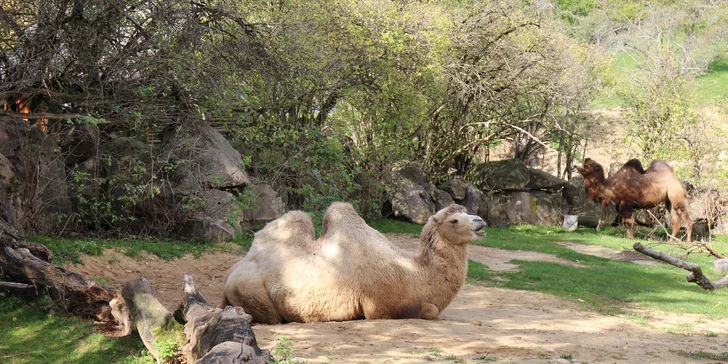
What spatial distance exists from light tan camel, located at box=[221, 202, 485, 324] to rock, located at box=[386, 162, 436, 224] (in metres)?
12.0

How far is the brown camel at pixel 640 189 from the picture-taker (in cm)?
2159

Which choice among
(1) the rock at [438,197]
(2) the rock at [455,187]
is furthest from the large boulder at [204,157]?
(2) the rock at [455,187]

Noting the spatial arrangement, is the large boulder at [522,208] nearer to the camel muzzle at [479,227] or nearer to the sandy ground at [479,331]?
the sandy ground at [479,331]

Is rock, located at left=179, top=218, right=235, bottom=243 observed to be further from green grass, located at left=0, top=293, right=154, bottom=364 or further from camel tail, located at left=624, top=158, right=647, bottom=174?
camel tail, located at left=624, top=158, right=647, bottom=174

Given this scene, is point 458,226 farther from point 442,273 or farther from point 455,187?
point 455,187

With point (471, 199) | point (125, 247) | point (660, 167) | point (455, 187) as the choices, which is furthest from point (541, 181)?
point (125, 247)

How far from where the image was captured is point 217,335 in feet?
17.8

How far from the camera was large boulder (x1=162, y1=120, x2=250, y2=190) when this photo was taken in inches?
520

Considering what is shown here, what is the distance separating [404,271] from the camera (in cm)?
833

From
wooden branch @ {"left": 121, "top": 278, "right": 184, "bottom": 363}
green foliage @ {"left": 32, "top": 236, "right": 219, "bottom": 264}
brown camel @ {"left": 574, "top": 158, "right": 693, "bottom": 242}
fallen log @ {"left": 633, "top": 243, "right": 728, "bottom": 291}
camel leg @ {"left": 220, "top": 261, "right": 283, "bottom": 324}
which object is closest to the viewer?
wooden branch @ {"left": 121, "top": 278, "right": 184, "bottom": 363}

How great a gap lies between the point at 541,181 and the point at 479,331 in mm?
18098

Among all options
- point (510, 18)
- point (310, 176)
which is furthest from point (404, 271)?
point (510, 18)

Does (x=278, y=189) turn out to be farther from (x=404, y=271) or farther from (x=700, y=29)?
(x=700, y=29)

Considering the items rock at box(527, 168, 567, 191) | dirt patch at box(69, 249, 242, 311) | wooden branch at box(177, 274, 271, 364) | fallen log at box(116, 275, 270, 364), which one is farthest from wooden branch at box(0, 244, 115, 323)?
rock at box(527, 168, 567, 191)
